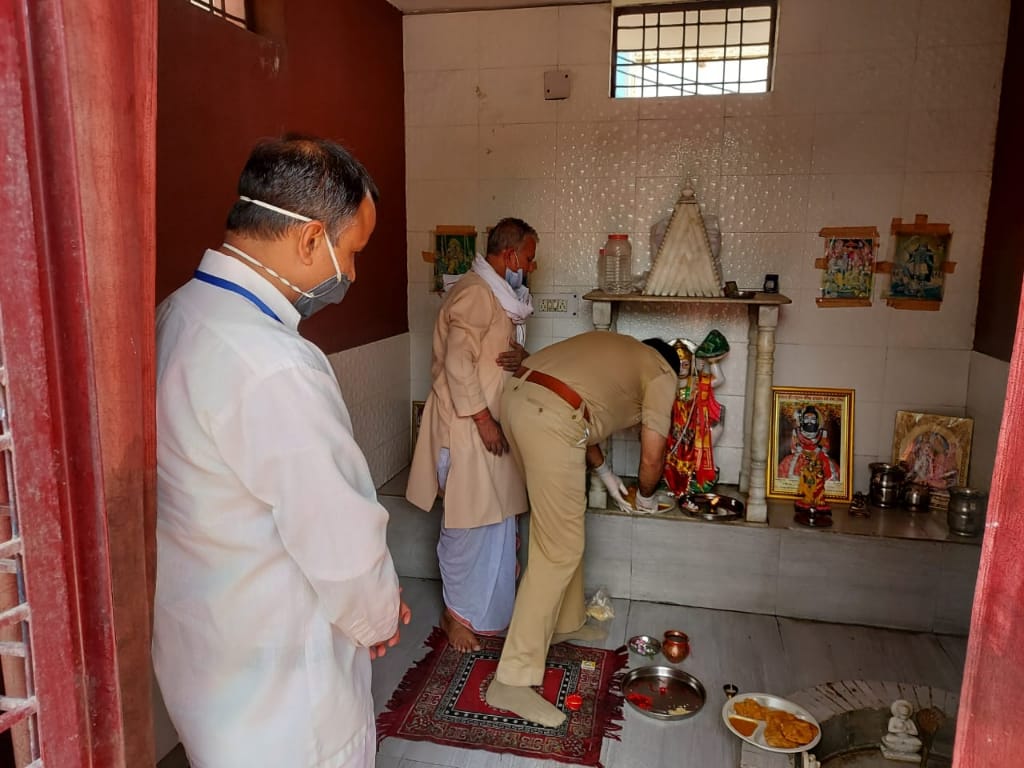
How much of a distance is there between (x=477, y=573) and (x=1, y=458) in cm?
242

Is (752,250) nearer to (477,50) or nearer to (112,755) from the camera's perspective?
(477,50)

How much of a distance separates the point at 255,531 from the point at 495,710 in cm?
160

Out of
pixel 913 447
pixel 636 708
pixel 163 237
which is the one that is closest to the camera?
pixel 163 237

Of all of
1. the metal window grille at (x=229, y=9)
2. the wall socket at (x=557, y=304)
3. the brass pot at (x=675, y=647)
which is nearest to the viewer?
the metal window grille at (x=229, y=9)

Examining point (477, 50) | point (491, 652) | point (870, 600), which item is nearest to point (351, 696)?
point (491, 652)

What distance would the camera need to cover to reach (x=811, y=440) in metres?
3.63

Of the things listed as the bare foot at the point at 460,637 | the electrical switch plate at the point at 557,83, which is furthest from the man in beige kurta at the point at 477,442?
the electrical switch plate at the point at 557,83

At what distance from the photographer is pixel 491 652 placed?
291 cm

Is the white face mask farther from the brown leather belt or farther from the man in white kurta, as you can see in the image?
the brown leather belt

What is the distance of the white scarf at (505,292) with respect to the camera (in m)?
2.90

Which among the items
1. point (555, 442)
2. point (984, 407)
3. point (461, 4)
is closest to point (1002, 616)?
point (555, 442)

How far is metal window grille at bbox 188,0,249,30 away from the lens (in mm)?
2291

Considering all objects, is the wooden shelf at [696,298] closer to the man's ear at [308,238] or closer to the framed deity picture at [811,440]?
the framed deity picture at [811,440]

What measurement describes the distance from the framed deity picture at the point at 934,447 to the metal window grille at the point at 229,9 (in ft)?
11.0
